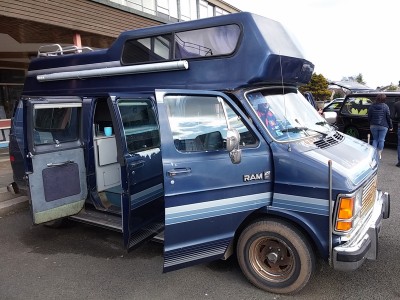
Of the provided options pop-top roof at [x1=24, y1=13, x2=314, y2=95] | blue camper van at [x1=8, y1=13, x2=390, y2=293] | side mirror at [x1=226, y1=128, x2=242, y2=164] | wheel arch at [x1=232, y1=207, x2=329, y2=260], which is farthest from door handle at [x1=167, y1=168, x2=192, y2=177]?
pop-top roof at [x1=24, y1=13, x2=314, y2=95]

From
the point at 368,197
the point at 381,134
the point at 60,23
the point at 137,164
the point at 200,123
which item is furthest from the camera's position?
the point at 60,23

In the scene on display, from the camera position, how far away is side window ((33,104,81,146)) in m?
4.17

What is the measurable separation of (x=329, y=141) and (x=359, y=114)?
822cm

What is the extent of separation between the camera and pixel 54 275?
3.57m

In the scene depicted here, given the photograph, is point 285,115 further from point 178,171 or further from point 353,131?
point 353,131

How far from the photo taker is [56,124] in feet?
14.9

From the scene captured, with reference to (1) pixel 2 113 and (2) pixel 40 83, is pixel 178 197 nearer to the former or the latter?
(2) pixel 40 83

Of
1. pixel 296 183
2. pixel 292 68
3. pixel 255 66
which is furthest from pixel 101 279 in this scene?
pixel 292 68

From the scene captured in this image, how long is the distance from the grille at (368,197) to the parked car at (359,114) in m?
7.60

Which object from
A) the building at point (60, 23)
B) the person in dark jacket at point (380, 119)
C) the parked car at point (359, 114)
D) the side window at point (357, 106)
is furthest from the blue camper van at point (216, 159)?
the side window at point (357, 106)

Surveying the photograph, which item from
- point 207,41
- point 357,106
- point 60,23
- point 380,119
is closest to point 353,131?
point 357,106

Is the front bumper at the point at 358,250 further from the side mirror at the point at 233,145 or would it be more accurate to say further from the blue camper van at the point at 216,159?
the side mirror at the point at 233,145

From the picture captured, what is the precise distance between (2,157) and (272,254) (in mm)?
9017

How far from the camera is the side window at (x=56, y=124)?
417cm
